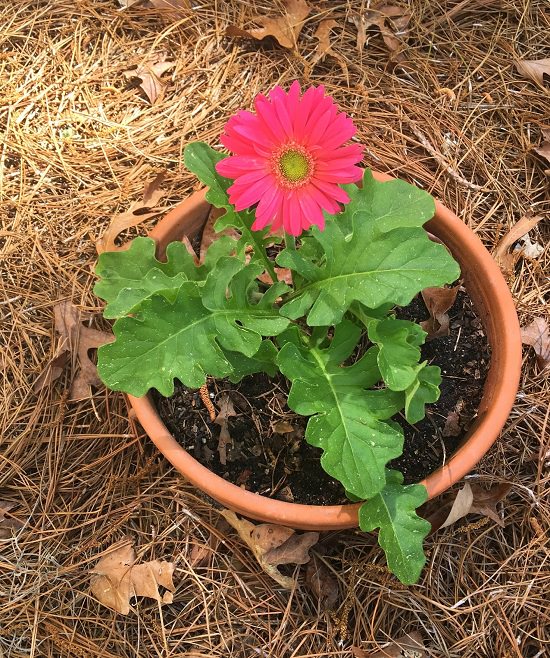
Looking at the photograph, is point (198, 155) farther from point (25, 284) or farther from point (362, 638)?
point (362, 638)

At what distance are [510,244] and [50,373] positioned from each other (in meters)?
1.33

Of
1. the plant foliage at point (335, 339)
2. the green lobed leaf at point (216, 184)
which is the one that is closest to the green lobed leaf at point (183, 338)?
the plant foliage at point (335, 339)

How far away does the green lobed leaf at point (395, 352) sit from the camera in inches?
52.6

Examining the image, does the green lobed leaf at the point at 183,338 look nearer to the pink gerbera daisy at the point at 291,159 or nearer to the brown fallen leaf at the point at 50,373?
the pink gerbera daisy at the point at 291,159

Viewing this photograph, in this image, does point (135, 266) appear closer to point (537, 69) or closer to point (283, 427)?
point (283, 427)

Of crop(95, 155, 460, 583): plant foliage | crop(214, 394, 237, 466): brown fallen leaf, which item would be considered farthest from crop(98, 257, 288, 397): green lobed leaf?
crop(214, 394, 237, 466): brown fallen leaf

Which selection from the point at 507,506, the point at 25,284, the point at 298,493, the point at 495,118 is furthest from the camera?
the point at 495,118

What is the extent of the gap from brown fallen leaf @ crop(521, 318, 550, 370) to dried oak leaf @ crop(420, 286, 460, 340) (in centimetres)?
28

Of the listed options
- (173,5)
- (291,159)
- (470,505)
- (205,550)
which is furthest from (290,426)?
(173,5)

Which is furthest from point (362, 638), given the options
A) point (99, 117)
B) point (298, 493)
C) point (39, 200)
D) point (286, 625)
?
point (99, 117)

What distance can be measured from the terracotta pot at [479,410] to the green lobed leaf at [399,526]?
0.07 meters

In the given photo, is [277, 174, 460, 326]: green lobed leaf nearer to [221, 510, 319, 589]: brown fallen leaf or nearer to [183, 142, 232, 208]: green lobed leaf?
[183, 142, 232, 208]: green lobed leaf

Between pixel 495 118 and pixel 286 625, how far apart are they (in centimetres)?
158

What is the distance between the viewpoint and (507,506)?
1.82 m
